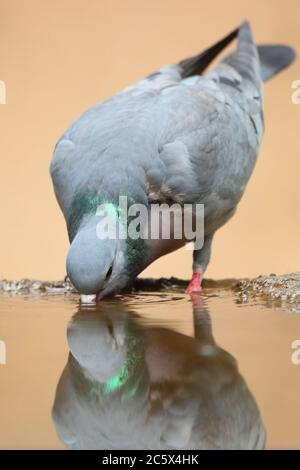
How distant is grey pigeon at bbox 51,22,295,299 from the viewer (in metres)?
2.90

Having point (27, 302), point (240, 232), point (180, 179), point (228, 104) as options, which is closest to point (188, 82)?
point (228, 104)

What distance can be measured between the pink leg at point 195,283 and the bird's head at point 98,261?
0.54 meters

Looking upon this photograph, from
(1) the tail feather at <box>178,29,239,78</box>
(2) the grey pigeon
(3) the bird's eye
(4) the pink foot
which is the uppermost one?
(1) the tail feather at <box>178,29,239,78</box>

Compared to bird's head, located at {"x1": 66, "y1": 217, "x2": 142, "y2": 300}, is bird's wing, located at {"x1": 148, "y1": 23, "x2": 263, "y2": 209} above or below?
above

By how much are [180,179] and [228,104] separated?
0.71 metres

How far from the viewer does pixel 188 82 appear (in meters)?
3.79

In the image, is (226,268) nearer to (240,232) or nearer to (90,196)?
(240,232)

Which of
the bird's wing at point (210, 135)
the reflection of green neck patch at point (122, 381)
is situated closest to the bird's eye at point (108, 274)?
the bird's wing at point (210, 135)

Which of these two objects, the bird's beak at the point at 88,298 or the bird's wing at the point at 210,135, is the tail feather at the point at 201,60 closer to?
the bird's wing at the point at 210,135

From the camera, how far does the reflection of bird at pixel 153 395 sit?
1.36 metres

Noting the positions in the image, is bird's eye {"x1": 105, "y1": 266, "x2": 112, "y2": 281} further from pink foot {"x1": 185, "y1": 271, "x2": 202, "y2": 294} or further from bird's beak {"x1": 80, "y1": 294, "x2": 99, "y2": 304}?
pink foot {"x1": 185, "y1": 271, "x2": 202, "y2": 294}

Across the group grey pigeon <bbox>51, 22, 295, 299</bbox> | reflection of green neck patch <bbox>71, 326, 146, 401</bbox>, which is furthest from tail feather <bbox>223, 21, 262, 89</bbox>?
reflection of green neck patch <bbox>71, 326, 146, 401</bbox>

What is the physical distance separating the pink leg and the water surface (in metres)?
0.81

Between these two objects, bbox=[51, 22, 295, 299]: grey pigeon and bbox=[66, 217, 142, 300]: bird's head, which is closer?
bbox=[66, 217, 142, 300]: bird's head
